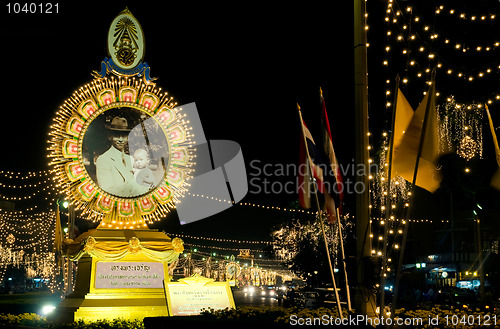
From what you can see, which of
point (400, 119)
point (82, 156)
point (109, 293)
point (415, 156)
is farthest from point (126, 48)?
point (415, 156)

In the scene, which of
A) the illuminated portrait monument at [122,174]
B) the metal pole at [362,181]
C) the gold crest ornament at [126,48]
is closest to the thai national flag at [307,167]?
the metal pole at [362,181]

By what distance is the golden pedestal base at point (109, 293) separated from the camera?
61.4 feet

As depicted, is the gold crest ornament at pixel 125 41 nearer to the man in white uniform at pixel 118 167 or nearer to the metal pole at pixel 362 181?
the man in white uniform at pixel 118 167

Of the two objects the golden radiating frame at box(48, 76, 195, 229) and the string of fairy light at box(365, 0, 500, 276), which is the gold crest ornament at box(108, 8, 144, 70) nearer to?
the golden radiating frame at box(48, 76, 195, 229)

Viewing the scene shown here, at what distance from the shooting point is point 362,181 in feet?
38.0

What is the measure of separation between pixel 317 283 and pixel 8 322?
38.0 m

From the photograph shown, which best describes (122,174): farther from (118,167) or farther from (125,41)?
(125,41)

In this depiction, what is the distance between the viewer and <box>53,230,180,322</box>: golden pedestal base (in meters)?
18.7

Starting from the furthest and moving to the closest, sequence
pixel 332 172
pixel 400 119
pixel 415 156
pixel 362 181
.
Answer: pixel 332 172 < pixel 362 181 < pixel 400 119 < pixel 415 156

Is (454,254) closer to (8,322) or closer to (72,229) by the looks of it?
(72,229)

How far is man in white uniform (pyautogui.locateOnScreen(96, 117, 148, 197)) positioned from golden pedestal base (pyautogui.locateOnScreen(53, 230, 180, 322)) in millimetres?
1388

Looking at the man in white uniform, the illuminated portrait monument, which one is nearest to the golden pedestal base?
the illuminated portrait monument

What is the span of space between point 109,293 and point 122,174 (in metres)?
3.91

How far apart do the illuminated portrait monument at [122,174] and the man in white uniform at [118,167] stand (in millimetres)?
33
